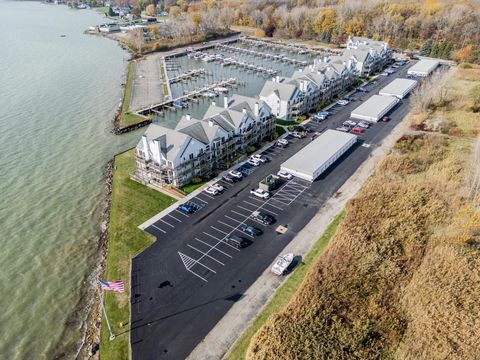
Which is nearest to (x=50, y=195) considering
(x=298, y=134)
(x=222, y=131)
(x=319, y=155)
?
(x=222, y=131)

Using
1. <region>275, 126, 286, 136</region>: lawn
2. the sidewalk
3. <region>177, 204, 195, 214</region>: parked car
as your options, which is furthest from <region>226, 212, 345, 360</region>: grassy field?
<region>275, 126, 286, 136</region>: lawn

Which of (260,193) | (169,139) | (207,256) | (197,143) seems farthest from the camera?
(197,143)

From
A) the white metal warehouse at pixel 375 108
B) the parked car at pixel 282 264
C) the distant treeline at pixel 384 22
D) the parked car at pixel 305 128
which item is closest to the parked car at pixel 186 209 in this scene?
the parked car at pixel 282 264

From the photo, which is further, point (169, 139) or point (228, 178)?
point (228, 178)

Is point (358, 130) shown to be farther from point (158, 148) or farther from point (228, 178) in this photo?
point (158, 148)

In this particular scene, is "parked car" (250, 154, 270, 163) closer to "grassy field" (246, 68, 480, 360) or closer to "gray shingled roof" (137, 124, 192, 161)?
"gray shingled roof" (137, 124, 192, 161)
